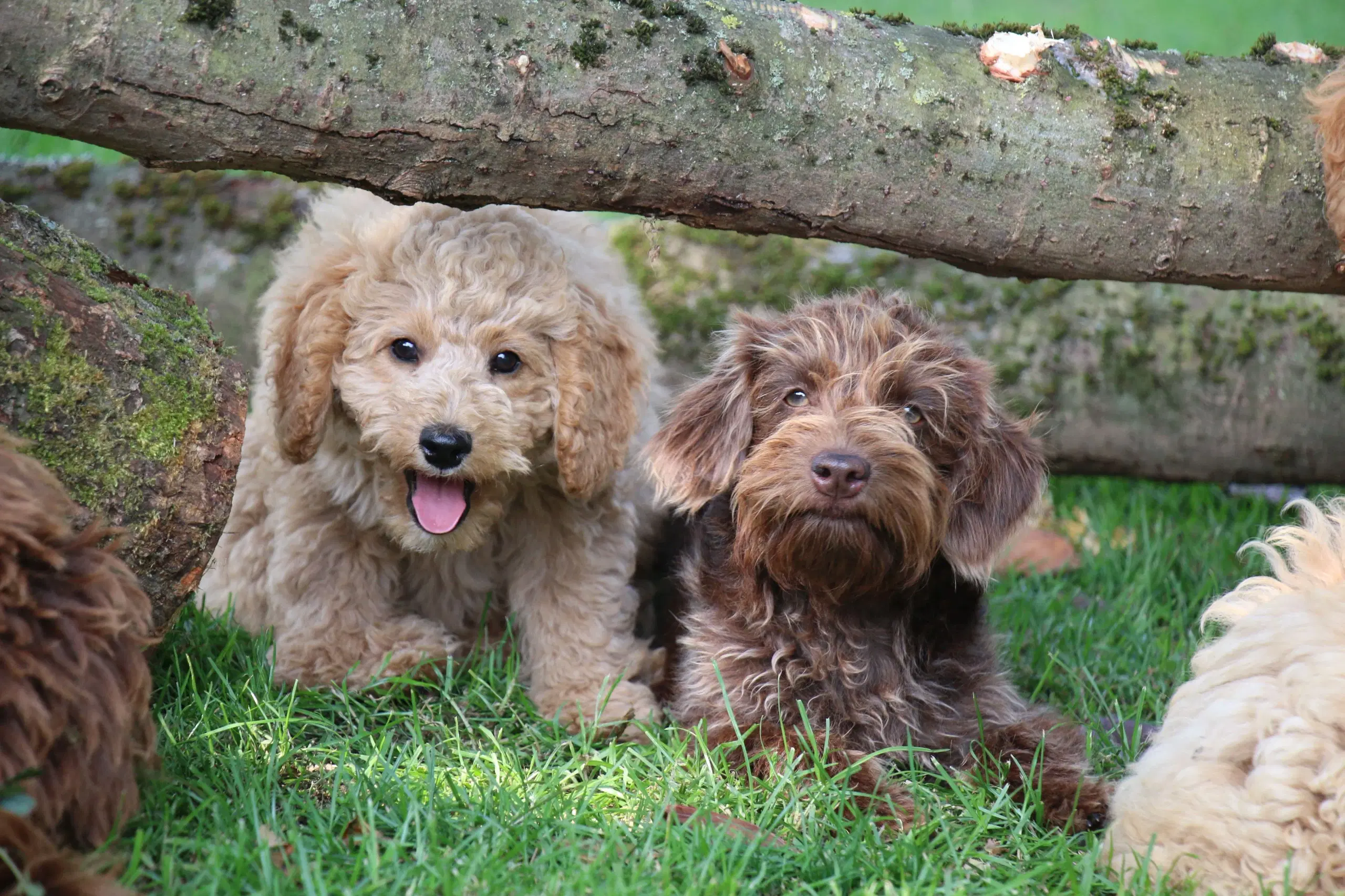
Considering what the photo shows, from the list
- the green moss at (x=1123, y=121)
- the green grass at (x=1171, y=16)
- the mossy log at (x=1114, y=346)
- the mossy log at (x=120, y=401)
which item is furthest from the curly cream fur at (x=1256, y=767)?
the green grass at (x=1171, y=16)

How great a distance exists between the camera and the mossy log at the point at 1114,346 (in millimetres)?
5762

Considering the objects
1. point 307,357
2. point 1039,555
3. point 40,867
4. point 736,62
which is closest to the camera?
point 40,867

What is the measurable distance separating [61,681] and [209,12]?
Result: 5.76 ft

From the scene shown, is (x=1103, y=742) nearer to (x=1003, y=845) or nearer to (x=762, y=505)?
(x=1003, y=845)

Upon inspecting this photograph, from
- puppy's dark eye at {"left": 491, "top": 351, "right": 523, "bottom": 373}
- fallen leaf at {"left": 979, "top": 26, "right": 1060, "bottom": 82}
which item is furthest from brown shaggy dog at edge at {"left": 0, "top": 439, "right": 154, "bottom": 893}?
fallen leaf at {"left": 979, "top": 26, "right": 1060, "bottom": 82}

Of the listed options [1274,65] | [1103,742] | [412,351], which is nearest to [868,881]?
[1103,742]

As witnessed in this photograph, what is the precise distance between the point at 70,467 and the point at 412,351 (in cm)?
106

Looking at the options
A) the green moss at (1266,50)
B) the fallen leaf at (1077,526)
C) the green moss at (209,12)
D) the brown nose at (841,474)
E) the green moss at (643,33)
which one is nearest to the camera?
the green moss at (209,12)

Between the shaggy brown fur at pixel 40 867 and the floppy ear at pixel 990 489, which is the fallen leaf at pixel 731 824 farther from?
the shaggy brown fur at pixel 40 867

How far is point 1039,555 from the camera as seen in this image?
5703mm

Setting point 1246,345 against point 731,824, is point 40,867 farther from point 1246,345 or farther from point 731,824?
point 1246,345

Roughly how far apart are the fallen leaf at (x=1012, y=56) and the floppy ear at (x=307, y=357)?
83.4 inches

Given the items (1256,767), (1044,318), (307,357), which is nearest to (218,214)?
(307,357)

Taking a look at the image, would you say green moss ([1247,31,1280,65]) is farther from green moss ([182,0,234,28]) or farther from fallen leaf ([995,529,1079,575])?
green moss ([182,0,234,28])
